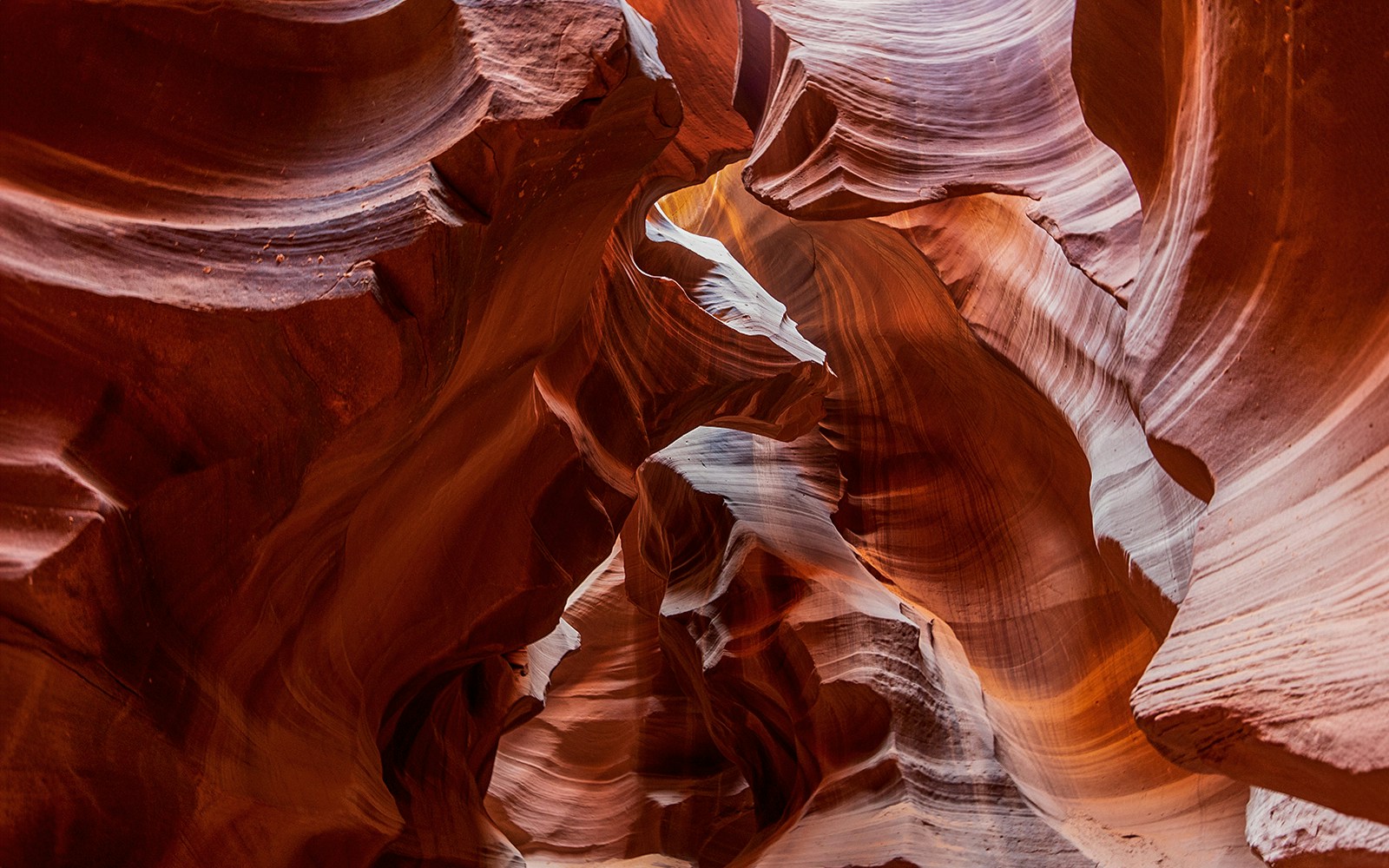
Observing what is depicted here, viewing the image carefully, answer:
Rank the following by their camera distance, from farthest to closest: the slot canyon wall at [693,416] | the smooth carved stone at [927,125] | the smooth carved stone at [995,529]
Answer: the smooth carved stone at [995,529], the smooth carved stone at [927,125], the slot canyon wall at [693,416]

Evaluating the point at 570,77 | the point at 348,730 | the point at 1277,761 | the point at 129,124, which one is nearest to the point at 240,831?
the point at 348,730

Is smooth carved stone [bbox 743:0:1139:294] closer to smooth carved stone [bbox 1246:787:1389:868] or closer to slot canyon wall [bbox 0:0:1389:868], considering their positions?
slot canyon wall [bbox 0:0:1389:868]

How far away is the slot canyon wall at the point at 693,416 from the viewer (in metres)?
2.11

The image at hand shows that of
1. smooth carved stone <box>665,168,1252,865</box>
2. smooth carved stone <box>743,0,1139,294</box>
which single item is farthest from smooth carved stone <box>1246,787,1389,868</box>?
smooth carved stone <box>743,0,1139,294</box>

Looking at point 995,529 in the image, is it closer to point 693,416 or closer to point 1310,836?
point 693,416

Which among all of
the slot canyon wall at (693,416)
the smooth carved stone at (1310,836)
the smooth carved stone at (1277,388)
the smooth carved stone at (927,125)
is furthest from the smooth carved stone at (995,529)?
the smooth carved stone at (1277,388)

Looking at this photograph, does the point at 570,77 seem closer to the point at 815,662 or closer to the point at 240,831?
the point at 240,831

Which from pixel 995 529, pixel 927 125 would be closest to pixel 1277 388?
A: pixel 927 125

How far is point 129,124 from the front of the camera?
2.45 metres

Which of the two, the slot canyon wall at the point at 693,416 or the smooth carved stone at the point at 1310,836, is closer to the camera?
the slot canyon wall at the point at 693,416

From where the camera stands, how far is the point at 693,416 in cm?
508

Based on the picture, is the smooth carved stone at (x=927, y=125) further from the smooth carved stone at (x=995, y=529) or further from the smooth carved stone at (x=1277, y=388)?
the smooth carved stone at (x=1277, y=388)

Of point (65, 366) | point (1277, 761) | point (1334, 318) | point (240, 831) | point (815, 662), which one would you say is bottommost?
point (1277, 761)

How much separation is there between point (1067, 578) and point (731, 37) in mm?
3273
